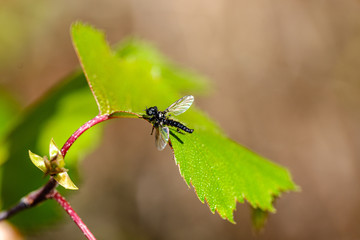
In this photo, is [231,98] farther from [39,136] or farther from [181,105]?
[181,105]

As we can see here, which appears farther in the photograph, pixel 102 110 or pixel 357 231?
pixel 357 231

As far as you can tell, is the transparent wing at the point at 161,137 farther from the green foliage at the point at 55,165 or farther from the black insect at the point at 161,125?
the green foliage at the point at 55,165

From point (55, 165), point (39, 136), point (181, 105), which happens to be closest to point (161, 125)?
point (181, 105)

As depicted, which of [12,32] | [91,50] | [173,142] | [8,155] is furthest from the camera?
[12,32]

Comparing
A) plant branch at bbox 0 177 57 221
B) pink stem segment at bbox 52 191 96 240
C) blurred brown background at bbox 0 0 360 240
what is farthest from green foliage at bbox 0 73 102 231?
blurred brown background at bbox 0 0 360 240

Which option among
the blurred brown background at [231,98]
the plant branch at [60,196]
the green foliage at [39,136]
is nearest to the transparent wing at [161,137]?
the plant branch at [60,196]

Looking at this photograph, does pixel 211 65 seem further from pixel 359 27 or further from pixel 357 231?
pixel 357 231

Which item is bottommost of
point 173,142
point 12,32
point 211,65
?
point 211,65

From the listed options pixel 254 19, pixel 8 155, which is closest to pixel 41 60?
pixel 254 19
